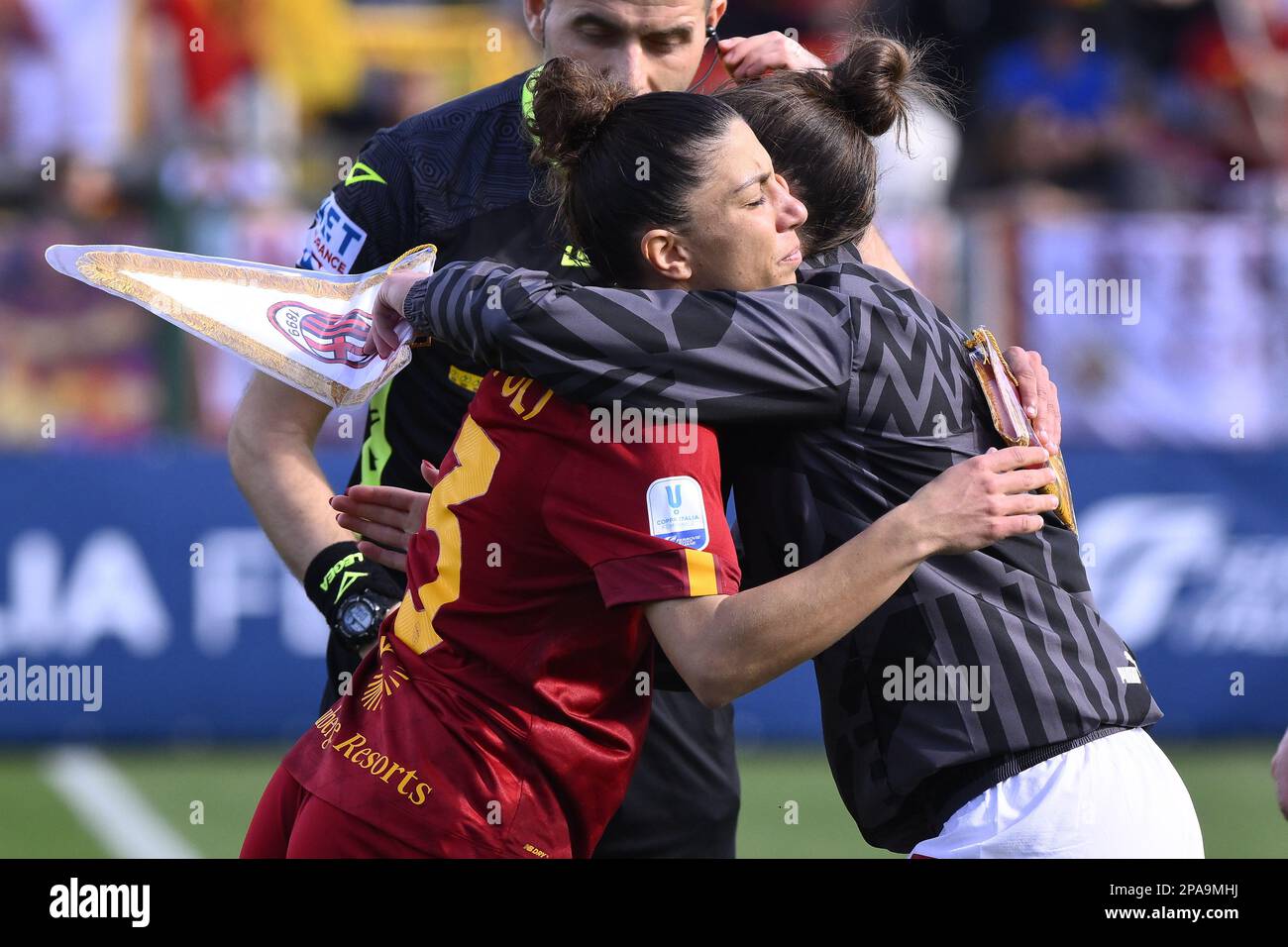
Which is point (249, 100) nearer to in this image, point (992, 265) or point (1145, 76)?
point (992, 265)

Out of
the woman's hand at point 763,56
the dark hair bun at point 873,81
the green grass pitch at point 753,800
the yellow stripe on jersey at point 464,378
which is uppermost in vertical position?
the woman's hand at point 763,56

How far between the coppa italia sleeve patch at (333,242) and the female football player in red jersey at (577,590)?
2.45 feet

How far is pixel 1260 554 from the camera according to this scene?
26.1 feet

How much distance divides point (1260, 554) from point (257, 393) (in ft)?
18.5

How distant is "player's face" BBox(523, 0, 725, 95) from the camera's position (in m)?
3.49

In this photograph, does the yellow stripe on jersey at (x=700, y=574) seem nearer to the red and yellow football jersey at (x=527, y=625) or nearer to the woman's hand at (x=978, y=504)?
the red and yellow football jersey at (x=527, y=625)

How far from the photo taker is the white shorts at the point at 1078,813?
106 inches

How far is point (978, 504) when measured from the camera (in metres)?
2.60

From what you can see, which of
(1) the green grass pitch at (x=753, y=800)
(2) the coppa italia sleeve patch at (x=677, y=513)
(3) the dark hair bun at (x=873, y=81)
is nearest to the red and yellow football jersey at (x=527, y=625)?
(2) the coppa italia sleeve patch at (x=677, y=513)

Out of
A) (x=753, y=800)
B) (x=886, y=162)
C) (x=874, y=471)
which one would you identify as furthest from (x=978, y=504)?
(x=886, y=162)

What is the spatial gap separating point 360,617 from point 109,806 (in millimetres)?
4005

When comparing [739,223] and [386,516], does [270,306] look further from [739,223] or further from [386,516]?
[739,223]

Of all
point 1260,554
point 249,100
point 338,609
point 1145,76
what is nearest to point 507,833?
point 338,609

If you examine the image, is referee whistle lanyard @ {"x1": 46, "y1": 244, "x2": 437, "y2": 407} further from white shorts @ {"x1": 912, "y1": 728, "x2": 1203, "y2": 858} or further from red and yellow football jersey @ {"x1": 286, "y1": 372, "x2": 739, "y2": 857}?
white shorts @ {"x1": 912, "y1": 728, "x2": 1203, "y2": 858}
